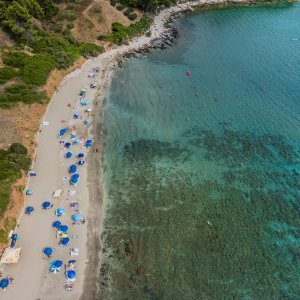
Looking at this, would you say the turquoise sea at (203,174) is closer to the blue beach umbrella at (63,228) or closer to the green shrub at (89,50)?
the blue beach umbrella at (63,228)

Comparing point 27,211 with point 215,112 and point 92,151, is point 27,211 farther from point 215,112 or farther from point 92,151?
point 215,112

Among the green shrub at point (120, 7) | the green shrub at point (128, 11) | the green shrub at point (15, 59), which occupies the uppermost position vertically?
the green shrub at point (120, 7)

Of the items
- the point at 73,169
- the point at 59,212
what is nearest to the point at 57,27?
the point at 73,169

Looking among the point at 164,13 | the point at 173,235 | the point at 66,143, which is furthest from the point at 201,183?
the point at 164,13

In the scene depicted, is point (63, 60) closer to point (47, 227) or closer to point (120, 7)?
point (120, 7)

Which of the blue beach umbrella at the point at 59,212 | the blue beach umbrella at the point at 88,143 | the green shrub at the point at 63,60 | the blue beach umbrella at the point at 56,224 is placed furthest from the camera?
the green shrub at the point at 63,60

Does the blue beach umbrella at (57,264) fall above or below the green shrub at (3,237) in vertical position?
below

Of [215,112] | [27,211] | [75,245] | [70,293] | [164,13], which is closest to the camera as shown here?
[70,293]

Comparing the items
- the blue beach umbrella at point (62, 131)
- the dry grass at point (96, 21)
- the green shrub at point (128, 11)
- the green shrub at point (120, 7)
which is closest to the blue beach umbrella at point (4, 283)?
the blue beach umbrella at point (62, 131)
